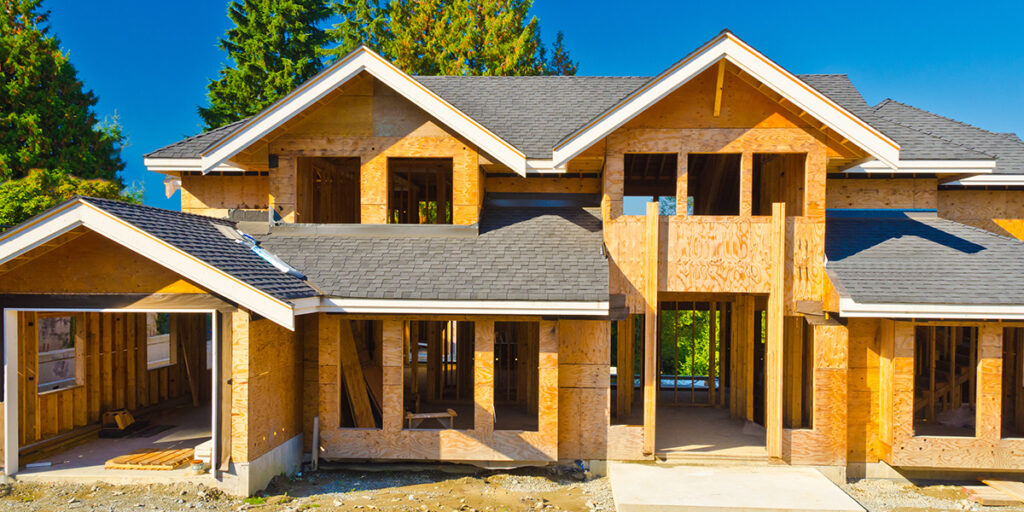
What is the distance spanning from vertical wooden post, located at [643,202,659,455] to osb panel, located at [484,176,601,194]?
2344mm

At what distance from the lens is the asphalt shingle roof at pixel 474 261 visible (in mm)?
8688

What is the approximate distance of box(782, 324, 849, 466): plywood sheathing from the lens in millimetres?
9164

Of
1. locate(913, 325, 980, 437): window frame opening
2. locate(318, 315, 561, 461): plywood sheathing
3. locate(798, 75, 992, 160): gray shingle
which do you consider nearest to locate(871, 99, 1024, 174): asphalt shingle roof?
locate(798, 75, 992, 160): gray shingle

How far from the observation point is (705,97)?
9648 millimetres

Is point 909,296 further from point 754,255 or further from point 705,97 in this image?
point 705,97

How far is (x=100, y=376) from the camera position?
35.9 ft

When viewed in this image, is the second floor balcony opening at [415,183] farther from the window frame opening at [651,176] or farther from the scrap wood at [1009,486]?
the scrap wood at [1009,486]

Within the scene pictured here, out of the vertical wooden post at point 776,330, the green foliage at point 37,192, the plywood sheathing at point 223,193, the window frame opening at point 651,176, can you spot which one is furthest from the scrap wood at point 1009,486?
the green foliage at point 37,192

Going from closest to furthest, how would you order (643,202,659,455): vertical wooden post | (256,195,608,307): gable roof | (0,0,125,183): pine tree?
(256,195,608,307): gable roof → (643,202,659,455): vertical wooden post → (0,0,125,183): pine tree

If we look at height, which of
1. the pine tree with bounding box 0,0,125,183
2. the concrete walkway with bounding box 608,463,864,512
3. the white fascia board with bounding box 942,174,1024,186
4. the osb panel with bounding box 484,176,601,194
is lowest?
the concrete walkway with bounding box 608,463,864,512

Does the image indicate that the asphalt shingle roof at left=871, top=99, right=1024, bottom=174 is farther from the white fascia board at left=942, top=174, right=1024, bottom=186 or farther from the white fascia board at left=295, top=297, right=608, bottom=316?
the white fascia board at left=295, top=297, right=608, bottom=316

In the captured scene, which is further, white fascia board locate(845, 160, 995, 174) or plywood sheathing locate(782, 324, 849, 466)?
white fascia board locate(845, 160, 995, 174)

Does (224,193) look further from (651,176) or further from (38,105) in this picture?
(38,105)

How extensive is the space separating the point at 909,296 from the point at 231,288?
31.4ft
